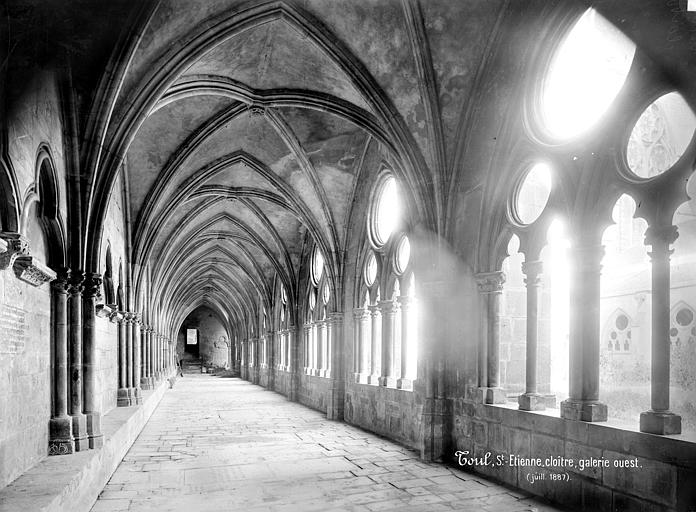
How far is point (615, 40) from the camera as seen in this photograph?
553 cm

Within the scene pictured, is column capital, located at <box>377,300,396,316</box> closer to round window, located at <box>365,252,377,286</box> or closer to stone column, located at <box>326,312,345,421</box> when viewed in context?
round window, located at <box>365,252,377,286</box>

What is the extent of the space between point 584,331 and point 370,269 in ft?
23.0

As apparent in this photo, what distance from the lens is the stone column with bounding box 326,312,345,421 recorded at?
13.2 meters

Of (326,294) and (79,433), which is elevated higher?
(326,294)

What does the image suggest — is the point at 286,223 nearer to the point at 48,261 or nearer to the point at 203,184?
the point at 203,184

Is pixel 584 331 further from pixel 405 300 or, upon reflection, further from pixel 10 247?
pixel 10 247

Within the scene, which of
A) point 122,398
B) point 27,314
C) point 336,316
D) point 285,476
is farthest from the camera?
point 336,316

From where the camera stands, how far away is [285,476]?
7215 mm

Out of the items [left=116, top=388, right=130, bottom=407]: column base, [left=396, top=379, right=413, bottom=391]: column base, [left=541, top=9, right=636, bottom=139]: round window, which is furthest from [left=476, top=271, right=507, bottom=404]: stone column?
[left=116, top=388, right=130, bottom=407]: column base

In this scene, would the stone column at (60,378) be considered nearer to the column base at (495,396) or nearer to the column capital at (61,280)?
the column capital at (61,280)

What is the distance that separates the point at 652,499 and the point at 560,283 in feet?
15.0

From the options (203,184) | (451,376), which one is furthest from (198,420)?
(451,376)

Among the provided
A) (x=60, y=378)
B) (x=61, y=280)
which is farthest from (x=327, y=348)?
(x=61, y=280)

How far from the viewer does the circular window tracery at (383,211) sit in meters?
11.7
